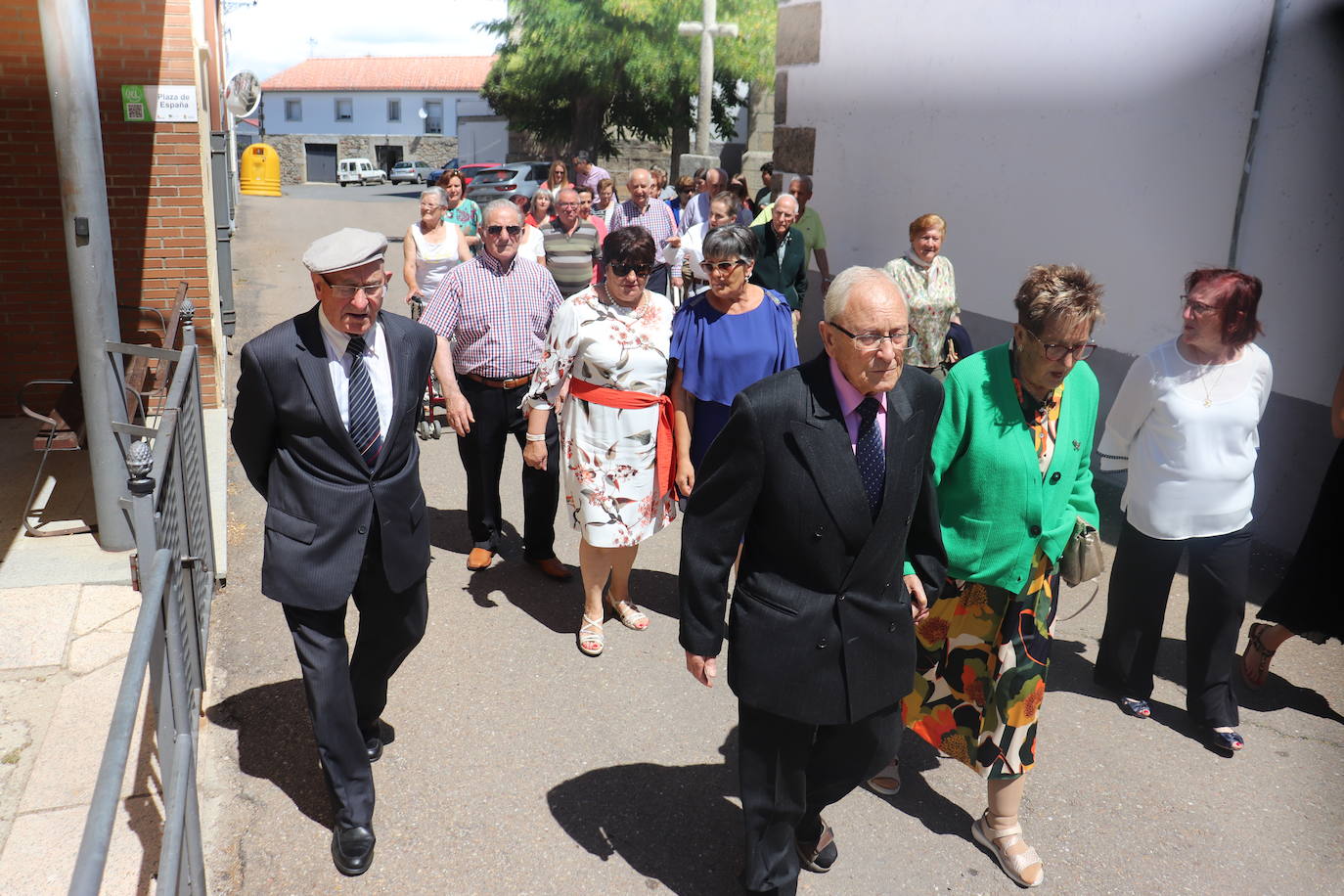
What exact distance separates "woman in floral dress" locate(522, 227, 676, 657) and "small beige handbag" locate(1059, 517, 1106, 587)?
192 centimetres


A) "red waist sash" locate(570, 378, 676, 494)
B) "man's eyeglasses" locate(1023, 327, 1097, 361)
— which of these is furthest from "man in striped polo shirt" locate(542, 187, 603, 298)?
"man's eyeglasses" locate(1023, 327, 1097, 361)

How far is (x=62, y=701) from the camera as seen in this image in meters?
4.46

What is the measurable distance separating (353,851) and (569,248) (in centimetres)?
593

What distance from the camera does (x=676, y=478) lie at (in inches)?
201

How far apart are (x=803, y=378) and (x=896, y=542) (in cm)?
52

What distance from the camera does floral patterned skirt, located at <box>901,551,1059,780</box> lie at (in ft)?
11.9

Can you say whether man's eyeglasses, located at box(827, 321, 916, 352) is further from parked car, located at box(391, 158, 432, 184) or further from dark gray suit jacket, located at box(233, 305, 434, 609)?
parked car, located at box(391, 158, 432, 184)

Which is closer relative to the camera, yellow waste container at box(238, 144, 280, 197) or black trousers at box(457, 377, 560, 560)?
black trousers at box(457, 377, 560, 560)

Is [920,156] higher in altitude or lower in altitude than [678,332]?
higher

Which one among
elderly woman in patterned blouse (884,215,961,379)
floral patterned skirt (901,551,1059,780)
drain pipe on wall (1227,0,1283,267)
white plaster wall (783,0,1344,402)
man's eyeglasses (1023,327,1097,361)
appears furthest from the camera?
elderly woman in patterned blouse (884,215,961,379)

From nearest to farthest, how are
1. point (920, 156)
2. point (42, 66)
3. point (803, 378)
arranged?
1. point (803, 378)
2. point (42, 66)
3. point (920, 156)

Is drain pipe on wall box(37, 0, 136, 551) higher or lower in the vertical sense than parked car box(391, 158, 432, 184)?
higher

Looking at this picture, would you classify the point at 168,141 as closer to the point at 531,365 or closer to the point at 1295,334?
the point at 531,365

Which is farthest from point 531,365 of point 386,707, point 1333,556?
point 1333,556
